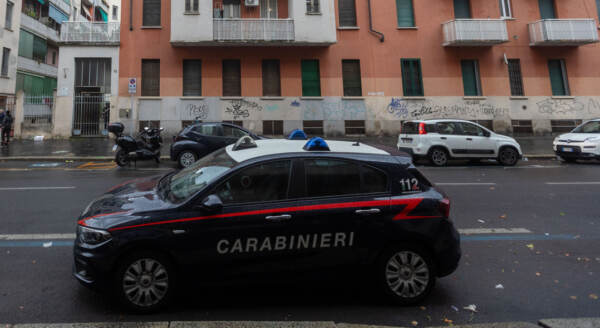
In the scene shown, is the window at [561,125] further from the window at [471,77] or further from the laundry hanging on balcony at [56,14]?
the laundry hanging on balcony at [56,14]

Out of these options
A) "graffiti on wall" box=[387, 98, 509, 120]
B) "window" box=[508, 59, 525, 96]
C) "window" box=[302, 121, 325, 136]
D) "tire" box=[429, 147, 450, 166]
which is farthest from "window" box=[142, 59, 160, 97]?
"window" box=[508, 59, 525, 96]

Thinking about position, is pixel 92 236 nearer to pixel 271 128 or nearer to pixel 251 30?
pixel 271 128

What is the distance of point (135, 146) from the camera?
11.0 m

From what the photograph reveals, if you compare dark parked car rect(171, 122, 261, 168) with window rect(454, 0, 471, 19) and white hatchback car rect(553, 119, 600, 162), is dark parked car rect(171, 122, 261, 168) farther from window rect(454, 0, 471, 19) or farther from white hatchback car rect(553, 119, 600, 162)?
window rect(454, 0, 471, 19)

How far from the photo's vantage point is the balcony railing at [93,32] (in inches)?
749

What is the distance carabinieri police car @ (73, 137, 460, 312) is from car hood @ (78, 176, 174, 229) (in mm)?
13

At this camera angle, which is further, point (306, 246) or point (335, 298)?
point (335, 298)

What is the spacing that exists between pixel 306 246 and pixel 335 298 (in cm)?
67

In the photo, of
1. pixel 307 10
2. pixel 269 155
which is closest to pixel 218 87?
pixel 307 10

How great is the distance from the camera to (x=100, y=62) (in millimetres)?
19250

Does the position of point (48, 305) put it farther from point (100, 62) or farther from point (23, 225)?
point (100, 62)

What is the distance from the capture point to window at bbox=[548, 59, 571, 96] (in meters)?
20.6

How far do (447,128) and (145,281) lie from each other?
1166cm

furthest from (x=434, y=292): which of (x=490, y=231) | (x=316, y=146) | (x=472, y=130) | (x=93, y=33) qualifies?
(x=93, y=33)
